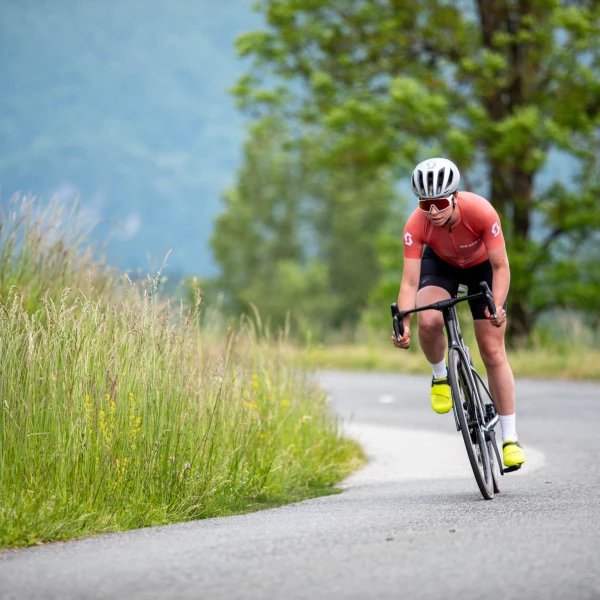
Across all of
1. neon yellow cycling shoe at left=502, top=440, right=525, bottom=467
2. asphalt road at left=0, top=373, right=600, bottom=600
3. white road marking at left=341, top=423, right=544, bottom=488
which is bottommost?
white road marking at left=341, top=423, right=544, bottom=488

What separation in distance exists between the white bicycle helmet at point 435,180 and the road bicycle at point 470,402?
632 mm

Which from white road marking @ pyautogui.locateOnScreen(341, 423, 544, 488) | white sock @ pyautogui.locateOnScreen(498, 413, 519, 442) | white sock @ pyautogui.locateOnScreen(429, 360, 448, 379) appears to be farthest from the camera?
white road marking @ pyautogui.locateOnScreen(341, 423, 544, 488)

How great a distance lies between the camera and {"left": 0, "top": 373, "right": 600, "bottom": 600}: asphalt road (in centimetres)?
469

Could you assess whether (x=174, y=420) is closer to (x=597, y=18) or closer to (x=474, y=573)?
(x=474, y=573)

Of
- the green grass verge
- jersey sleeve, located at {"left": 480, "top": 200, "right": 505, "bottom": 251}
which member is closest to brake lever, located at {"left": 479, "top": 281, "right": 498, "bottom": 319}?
jersey sleeve, located at {"left": 480, "top": 200, "right": 505, "bottom": 251}

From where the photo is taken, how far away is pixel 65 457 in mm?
6539

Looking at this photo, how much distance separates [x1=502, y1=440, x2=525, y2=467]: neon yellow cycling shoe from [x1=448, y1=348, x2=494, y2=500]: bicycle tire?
0.20 meters

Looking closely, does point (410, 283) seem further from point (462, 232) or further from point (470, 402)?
point (470, 402)

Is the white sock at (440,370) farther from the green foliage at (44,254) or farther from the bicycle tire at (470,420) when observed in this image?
the green foliage at (44,254)

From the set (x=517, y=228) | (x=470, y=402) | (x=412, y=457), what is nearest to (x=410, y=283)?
(x=470, y=402)

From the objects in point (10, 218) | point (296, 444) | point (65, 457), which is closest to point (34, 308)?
point (10, 218)

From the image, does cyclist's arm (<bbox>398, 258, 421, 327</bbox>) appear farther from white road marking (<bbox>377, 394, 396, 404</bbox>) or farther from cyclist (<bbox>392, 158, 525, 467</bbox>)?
white road marking (<bbox>377, 394, 396, 404</bbox>)

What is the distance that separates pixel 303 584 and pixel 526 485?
393cm

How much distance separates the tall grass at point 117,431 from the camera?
6352 mm
